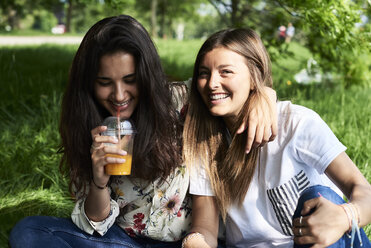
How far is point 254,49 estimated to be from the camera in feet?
6.97

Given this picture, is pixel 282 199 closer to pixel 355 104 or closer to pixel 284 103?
pixel 284 103

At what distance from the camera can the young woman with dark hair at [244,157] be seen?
6.38ft

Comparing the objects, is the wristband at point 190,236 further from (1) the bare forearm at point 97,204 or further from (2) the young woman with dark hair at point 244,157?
(1) the bare forearm at point 97,204

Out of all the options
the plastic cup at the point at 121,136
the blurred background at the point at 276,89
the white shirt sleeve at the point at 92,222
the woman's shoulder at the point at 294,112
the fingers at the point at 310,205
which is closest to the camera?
the fingers at the point at 310,205

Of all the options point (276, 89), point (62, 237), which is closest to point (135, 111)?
point (62, 237)

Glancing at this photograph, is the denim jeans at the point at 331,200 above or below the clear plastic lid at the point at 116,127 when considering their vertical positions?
below

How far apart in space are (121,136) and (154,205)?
469mm

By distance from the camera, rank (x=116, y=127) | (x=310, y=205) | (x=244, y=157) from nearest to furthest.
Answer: (x=310, y=205) → (x=116, y=127) → (x=244, y=157)

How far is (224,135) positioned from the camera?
7.39 feet

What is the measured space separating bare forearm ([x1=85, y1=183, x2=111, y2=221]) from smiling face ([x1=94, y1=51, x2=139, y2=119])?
36cm

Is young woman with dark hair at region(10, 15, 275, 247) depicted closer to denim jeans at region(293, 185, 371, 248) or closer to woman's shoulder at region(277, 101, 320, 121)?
woman's shoulder at region(277, 101, 320, 121)

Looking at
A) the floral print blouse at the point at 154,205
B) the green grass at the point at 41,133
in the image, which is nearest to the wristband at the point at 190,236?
the floral print blouse at the point at 154,205

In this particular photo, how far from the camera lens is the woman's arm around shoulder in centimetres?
205

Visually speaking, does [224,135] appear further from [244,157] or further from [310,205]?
[310,205]
